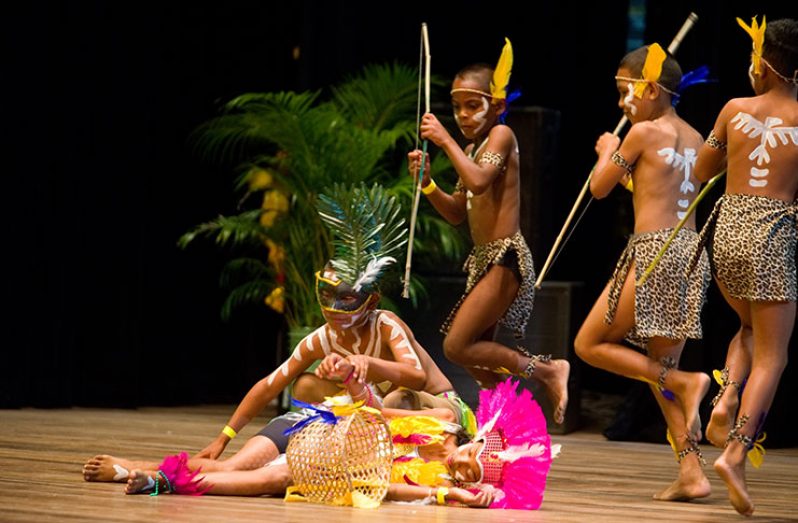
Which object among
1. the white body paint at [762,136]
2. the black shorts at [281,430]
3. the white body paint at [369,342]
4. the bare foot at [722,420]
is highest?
the white body paint at [762,136]

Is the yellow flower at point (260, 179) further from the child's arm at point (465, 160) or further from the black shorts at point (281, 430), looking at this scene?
the black shorts at point (281, 430)

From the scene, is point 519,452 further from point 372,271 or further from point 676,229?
point 676,229

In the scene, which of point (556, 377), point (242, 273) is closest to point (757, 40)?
point (556, 377)

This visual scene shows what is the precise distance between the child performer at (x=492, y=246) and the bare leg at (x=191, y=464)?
4.05 ft

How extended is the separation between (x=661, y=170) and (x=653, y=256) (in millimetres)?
279

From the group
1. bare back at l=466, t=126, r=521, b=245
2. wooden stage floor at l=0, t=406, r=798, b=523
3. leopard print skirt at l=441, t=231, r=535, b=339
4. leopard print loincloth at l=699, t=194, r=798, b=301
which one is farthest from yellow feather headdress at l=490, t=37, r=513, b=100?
wooden stage floor at l=0, t=406, r=798, b=523

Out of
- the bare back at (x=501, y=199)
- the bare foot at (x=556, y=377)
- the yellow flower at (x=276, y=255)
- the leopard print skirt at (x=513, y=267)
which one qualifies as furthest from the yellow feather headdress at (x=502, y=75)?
the yellow flower at (x=276, y=255)

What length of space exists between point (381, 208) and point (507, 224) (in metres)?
0.97

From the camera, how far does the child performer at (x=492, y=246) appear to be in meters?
4.77

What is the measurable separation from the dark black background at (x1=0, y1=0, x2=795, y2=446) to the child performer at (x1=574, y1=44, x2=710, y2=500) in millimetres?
2144

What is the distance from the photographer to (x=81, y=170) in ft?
22.9

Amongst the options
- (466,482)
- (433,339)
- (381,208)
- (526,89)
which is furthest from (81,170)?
(466,482)

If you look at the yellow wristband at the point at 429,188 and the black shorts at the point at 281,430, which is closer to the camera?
the black shorts at the point at 281,430

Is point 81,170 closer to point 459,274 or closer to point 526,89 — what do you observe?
point 459,274
